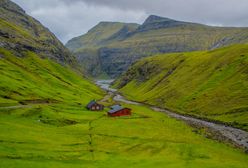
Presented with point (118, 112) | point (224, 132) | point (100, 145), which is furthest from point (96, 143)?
point (118, 112)

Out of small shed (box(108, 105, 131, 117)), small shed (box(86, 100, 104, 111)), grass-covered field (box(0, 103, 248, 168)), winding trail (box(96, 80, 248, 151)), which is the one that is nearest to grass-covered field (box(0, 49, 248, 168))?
grass-covered field (box(0, 103, 248, 168))

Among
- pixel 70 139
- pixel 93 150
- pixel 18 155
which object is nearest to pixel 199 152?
pixel 93 150

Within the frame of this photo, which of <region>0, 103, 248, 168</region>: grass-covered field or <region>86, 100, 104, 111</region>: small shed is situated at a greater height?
<region>86, 100, 104, 111</region>: small shed

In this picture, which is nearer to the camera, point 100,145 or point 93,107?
point 100,145

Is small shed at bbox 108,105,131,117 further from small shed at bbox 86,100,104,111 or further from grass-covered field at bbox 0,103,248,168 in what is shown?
grass-covered field at bbox 0,103,248,168

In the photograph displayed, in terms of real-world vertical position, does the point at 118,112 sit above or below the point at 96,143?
above

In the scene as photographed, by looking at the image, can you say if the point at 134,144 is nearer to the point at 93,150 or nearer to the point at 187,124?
the point at 93,150

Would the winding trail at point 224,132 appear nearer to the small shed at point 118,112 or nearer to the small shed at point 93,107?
the small shed at point 118,112

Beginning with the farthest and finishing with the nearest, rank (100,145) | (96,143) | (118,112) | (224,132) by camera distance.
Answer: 1. (118,112)
2. (224,132)
3. (96,143)
4. (100,145)

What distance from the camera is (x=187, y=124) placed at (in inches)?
6063

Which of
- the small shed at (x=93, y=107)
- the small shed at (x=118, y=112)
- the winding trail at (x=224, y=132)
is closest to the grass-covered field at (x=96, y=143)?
the winding trail at (x=224, y=132)

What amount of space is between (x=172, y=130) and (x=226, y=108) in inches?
2066

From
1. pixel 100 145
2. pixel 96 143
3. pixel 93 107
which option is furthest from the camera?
pixel 93 107

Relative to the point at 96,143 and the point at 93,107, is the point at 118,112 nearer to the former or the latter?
the point at 93,107
